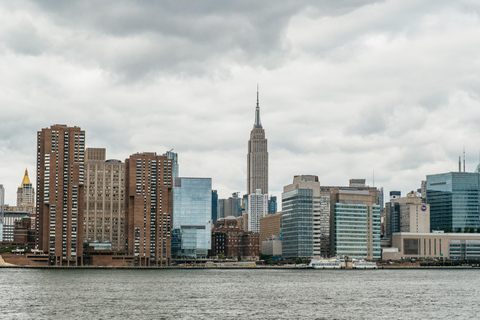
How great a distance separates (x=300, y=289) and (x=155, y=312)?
63841 mm

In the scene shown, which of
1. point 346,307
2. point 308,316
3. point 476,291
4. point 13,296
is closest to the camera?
point 308,316

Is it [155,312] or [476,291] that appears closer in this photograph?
[155,312]

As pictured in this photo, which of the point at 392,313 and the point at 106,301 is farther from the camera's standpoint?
the point at 106,301

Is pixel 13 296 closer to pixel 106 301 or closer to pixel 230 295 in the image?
pixel 106 301

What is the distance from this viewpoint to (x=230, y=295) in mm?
153375

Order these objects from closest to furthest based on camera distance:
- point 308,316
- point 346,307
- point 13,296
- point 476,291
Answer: point 308,316 → point 346,307 → point 13,296 → point 476,291

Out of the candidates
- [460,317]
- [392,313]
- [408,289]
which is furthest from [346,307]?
[408,289]

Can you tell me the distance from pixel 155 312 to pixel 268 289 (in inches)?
2377

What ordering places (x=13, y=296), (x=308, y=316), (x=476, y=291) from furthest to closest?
(x=476, y=291), (x=13, y=296), (x=308, y=316)

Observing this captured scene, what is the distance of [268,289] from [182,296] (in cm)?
3045

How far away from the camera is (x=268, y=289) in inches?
6870

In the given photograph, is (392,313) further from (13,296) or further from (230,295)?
(13,296)

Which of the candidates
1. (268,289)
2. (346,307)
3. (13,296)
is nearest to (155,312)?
(346,307)

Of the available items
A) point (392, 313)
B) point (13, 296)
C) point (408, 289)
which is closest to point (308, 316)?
point (392, 313)
